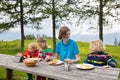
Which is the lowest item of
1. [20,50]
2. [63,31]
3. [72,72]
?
[20,50]

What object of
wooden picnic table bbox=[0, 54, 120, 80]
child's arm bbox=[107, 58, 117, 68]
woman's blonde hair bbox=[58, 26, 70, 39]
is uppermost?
woman's blonde hair bbox=[58, 26, 70, 39]

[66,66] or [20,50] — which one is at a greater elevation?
[66,66]

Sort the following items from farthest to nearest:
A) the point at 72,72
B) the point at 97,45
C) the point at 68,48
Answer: the point at 68,48 < the point at 97,45 < the point at 72,72

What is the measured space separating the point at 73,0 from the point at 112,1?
118 inches

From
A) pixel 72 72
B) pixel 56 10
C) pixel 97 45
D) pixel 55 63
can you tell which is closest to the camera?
pixel 72 72

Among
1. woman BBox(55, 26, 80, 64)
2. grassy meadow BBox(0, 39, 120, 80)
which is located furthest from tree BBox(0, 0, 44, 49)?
woman BBox(55, 26, 80, 64)

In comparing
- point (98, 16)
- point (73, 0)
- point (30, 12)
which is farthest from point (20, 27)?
point (98, 16)

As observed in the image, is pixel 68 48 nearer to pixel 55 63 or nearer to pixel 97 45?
pixel 55 63

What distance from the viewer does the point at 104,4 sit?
16344mm

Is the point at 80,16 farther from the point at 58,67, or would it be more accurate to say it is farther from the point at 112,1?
the point at 58,67

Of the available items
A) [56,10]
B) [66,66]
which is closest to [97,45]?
[66,66]

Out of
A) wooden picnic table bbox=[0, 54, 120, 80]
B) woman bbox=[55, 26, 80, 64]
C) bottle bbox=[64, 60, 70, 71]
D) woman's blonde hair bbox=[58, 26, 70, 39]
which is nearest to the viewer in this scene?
wooden picnic table bbox=[0, 54, 120, 80]

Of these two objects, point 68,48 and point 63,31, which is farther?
point 68,48

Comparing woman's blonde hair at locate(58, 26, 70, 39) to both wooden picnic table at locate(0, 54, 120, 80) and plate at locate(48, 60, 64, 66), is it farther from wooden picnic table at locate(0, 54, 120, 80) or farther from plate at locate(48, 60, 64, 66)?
wooden picnic table at locate(0, 54, 120, 80)
